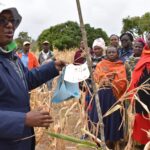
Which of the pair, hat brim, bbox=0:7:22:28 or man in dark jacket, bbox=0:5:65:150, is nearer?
man in dark jacket, bbox=0:5:65:150

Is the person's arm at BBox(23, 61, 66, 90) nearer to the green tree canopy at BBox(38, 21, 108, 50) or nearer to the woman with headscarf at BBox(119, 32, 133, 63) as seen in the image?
the woman with headscarf at BBox(119, 32, 133, 63)

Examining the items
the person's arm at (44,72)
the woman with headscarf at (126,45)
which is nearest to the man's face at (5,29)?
the person's arm at (44,72)

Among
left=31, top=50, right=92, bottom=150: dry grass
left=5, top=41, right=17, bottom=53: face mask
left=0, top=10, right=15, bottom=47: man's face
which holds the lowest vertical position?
left=31, top=50, right=92, bottom=150: dry grass

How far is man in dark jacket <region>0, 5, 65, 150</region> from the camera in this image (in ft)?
6.30

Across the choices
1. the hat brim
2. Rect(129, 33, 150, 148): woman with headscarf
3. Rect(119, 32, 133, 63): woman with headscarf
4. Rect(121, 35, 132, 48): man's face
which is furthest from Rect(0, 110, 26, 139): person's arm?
Rect(121, 35, 132, 48): man's face

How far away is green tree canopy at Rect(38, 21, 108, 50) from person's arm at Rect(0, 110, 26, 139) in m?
14.0

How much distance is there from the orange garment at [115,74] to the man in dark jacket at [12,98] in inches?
79.3

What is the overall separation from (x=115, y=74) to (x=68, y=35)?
16.3 meters

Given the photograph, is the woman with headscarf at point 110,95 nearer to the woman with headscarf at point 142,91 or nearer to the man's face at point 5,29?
the woman with headscarf at point 142,91

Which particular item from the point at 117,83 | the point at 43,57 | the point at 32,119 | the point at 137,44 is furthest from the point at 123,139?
the point at 43,57

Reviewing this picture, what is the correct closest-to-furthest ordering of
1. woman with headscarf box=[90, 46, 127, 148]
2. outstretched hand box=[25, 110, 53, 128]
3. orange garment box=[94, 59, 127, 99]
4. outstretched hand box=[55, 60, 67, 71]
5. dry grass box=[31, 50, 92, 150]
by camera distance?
outstretched hand box=[25, 110, 53, 128]
outstretched hand box=[55, 60, 67, 71]
dry grass box=[31, 50, 92, 150]
orange garment box=[94, 59, 127, 99]
woman with headscarf box=[90, 46, 127, 148]

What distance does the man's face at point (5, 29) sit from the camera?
84.5 inches

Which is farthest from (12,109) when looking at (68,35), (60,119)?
(68,35)

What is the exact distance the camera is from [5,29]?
2150 mm
